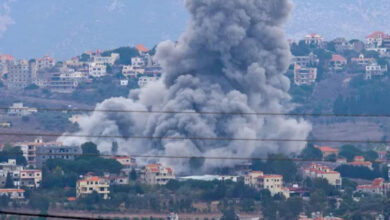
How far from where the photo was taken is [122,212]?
111 feet

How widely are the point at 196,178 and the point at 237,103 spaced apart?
6084 millimetres

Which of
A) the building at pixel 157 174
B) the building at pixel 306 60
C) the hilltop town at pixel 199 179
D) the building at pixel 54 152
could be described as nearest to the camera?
the hilltop town at pixel 199 179

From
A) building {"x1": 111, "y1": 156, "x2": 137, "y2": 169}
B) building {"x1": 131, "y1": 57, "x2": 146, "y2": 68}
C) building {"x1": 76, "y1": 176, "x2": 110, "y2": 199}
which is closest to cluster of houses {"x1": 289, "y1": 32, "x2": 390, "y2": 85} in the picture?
building {"x1": 131, "y1": 57, "x2": 146, "y2": 68}

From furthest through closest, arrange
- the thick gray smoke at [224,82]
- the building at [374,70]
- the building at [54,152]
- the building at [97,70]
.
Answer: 1. the building at [97,70]
2. the building at [374,70]
3. the thick gray smoke at [224,82]
4. the building at [54,152]

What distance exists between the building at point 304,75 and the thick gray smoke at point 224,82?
26.6 meters

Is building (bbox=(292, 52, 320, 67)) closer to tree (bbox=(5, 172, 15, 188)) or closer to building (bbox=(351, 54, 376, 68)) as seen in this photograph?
building (bbox=(351, 54, 376, 68))

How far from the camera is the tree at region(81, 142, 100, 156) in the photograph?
4384 cm

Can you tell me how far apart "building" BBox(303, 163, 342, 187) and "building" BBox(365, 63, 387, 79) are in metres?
34.5

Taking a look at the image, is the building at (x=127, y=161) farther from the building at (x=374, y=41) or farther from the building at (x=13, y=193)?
the building at (x=374, y=41)

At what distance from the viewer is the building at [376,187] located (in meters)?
38.2

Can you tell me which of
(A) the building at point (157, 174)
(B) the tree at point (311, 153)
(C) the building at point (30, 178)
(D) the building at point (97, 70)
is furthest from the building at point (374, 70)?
(C) the building at point (30, 178)

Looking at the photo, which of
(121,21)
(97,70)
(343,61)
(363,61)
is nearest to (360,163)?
(363,61)

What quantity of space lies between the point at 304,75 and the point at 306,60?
5865 millimetres

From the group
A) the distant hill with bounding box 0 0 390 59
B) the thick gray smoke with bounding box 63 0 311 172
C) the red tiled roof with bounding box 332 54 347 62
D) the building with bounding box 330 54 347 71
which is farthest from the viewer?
the distant hill with bounding box 0 0 390 59
